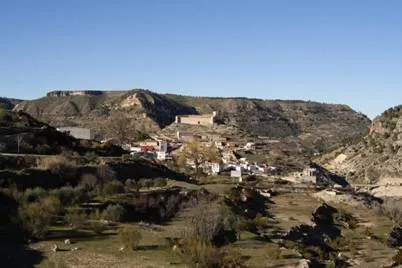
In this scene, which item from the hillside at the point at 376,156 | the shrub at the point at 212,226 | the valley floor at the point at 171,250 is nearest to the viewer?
the valley floor at the point at 171,250

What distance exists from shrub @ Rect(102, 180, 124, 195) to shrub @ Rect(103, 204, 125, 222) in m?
5.52

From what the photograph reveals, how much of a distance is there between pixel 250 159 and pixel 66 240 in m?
76.2

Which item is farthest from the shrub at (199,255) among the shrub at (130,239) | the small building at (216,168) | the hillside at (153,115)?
the hillside at (153,115)

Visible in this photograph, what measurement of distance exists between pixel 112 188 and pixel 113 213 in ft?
22.0

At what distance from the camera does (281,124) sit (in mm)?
188125

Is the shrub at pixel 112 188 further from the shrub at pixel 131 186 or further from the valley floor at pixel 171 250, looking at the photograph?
the valley floor at pixel 171 250

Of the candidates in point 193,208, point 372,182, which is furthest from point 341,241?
point 372,182

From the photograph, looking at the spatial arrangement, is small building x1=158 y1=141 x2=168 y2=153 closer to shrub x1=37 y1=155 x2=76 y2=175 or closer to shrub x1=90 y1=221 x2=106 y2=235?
shrub x1=37 y1=155 x2=76 y2=175

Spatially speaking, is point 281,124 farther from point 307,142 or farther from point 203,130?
point 203,130

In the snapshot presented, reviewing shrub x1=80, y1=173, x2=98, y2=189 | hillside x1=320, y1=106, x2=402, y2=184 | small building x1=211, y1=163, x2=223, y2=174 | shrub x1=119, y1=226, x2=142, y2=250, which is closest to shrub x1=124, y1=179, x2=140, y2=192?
shrub x1=80, y1=173, x2=98, y2=189

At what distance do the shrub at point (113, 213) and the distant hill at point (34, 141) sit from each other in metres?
18.8

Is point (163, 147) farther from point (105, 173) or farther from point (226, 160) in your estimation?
point (105, 173)

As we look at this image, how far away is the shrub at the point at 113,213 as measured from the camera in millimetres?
28438

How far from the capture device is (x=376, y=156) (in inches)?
3639
